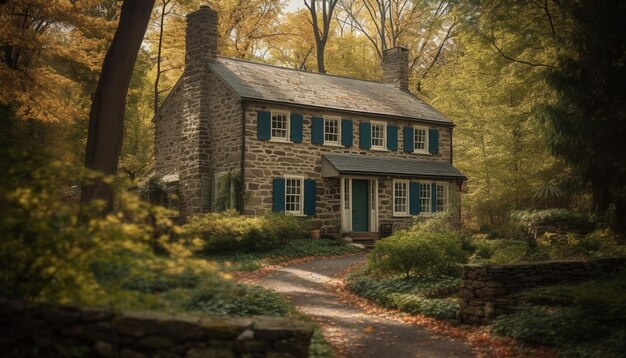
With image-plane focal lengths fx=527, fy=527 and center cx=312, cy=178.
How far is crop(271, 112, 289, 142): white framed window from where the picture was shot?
64.2ft

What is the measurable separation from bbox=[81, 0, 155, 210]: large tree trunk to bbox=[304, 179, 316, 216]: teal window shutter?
10.1 m

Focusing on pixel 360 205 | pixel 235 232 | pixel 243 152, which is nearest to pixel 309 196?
pixel 360 205

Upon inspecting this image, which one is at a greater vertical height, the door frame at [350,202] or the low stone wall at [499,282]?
the door frame at [350,202]

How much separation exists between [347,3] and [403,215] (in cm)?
1808

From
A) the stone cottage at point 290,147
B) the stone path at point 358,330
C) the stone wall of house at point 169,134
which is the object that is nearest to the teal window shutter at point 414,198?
the stone cottage at point 290,147

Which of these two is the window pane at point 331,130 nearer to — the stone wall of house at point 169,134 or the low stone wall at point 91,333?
the stone wall of house at point 169,134

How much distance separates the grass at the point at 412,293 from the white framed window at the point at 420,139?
13.2 m

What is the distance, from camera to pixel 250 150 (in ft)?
61.6

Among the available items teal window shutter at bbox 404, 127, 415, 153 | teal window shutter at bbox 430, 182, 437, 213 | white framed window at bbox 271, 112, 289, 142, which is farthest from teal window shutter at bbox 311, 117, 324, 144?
teal window shutter at bbox 430, 182, 437, 213

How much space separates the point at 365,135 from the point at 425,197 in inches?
153

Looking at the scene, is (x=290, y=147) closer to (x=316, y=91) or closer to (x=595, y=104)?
(x=316, y=91)

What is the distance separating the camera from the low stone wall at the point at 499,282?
8062 millimetres

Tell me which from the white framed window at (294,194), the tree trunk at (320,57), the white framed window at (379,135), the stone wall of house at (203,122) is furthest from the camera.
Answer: the tree trunk at (320,57)

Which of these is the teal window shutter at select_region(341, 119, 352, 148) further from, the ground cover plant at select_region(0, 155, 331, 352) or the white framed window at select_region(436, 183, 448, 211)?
the ground cover plant at select_region(0, 155, 331, 352)
